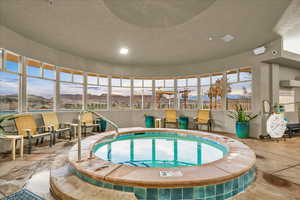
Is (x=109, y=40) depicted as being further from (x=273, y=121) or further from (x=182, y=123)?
(x=273, y=121)

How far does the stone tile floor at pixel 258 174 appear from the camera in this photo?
1.88m

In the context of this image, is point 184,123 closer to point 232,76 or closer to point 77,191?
point 232,76

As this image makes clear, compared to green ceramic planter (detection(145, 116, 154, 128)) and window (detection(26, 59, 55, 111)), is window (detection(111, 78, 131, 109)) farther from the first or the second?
window (detection(26, 59, 55, 111))

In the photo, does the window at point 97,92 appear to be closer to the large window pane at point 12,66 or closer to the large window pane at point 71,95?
the large window pane at point 71,95

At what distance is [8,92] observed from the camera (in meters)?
3.96

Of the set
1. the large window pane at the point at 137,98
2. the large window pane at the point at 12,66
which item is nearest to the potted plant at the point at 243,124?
the large window pane at the point at 137,98

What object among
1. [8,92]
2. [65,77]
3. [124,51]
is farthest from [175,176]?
[65,77]

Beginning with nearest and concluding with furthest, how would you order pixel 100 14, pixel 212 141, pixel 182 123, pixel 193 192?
pixel 193 192, pixel 100 14, pixel 212 141, pixel 182 123

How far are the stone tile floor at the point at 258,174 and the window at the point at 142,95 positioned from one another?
4219 mm

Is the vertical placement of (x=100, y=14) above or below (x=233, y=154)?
above

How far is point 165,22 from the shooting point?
3369 mm

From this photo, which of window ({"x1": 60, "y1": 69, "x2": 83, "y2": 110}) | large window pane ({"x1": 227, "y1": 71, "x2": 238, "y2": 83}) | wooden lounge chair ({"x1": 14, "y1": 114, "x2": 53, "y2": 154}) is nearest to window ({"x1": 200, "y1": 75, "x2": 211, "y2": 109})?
large window pane ({"x1": 227, "y1": 71, "x2": 238, "y2": 83})

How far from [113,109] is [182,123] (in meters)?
3.25

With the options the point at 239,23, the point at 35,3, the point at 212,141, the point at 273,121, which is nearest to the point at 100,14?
the point at 35,3
